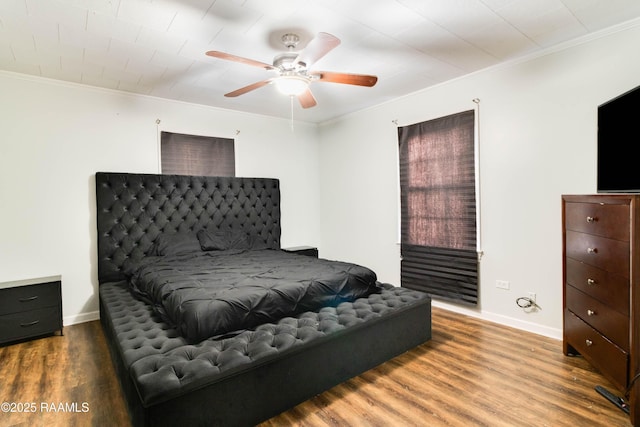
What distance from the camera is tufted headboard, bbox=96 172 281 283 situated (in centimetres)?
364

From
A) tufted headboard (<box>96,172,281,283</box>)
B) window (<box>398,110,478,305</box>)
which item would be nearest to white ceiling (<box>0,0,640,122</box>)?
window (<box>398,110,478,305</box>)

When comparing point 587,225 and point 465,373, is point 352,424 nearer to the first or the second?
point 465,373

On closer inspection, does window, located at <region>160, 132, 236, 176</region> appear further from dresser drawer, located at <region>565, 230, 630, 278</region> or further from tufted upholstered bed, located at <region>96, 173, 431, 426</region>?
dresser drawer, located at <region>565, 230, 630, 278</region>

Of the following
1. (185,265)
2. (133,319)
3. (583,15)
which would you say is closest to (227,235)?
(185,265)

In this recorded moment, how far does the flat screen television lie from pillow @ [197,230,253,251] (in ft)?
11.9

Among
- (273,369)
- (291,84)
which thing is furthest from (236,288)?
(291,84)

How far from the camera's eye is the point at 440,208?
3.84 metres

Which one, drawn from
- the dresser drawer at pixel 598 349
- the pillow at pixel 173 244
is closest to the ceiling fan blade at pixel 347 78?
the dresser drawer at pixel 598 349

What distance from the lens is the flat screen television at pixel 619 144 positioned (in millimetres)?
2050

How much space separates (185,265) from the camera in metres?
3.33

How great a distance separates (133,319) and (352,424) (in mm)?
1636

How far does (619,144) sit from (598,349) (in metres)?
1.35

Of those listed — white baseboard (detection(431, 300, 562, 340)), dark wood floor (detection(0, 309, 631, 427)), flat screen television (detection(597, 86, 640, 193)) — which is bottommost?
dark wood floor (detection(0, 309, 631, 427))

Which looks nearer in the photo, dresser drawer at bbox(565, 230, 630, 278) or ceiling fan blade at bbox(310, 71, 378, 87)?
dresser drawer at bbox(565, 230, 630, 278)
